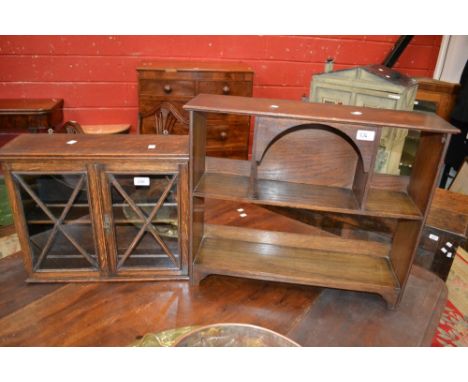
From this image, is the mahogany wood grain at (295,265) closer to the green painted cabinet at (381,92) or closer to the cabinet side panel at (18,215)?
the cabinet side panel at (18,215)

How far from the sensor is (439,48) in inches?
147

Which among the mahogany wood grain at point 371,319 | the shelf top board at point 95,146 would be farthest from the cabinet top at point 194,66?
the mahogany wood grain at point 371,319

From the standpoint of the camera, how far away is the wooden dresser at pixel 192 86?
9.68 feet

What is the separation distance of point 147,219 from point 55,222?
1.34ft

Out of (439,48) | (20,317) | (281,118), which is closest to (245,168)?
(281,118)

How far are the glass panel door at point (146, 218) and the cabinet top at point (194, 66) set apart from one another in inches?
60.1

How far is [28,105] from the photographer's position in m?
2.96

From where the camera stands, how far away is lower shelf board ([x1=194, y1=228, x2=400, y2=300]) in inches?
68.9

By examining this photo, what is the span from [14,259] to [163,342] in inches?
42.0

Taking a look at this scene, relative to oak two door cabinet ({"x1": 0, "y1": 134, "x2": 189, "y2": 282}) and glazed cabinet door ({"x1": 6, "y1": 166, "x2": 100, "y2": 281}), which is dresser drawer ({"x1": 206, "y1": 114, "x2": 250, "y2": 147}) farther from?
glazed cabinet door ({"x1": 6, "y1": 166, "x2": 100, "y2": 281})

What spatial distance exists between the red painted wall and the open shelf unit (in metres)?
1.91

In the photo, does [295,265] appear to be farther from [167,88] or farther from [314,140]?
[167,88]
